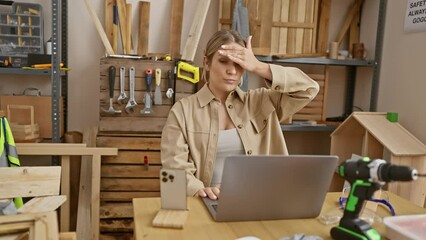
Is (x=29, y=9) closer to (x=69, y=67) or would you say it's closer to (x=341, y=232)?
(x=69, y=67)

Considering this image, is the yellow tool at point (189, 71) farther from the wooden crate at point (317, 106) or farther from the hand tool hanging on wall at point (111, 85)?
the wooden crate at point (317, 106)

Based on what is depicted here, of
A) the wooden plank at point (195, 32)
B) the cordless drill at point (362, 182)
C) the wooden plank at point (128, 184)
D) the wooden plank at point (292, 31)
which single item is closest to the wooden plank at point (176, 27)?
the wooden plank at point (195, 32)

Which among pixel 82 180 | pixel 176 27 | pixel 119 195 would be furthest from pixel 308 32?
pixel 82 180

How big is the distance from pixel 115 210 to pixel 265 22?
1.45m

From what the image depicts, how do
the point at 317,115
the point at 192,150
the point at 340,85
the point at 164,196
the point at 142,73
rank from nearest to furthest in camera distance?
the point at 164,196
the point at 192,150
the point at 142,73
the point at 317,115
the point at 340,85

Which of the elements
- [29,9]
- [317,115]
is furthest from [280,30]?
[29,9]

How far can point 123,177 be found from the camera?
2.17 m

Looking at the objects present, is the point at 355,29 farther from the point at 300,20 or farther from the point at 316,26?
the point at 300,20

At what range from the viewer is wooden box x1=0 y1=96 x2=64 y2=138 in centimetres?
213

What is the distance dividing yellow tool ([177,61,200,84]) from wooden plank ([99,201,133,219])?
0.79m

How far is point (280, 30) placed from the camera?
2.48 metres

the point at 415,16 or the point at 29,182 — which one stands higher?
the point at 415,16

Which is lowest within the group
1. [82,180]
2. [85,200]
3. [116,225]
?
[116,225]

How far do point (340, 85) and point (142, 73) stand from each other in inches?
58.1
